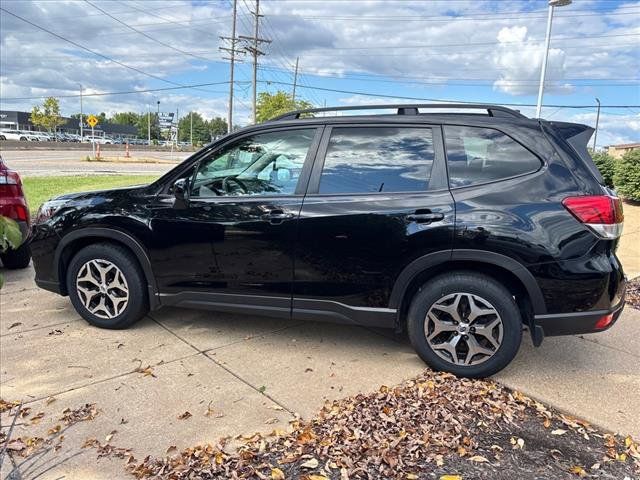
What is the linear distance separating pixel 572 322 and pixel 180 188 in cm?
297

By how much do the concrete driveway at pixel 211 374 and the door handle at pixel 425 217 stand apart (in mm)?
1118

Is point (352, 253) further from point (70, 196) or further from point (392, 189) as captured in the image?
point (70, 196)

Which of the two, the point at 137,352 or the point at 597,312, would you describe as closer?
the point at 597,312

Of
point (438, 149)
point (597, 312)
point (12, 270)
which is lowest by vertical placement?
point (12, 270)

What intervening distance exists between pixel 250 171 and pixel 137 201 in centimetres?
97

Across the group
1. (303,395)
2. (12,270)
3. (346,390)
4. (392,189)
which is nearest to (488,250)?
(392,189)

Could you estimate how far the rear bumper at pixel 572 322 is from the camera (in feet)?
10.8

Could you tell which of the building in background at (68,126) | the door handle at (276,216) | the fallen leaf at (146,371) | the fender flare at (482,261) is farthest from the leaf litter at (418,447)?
the building in background at (68,126)

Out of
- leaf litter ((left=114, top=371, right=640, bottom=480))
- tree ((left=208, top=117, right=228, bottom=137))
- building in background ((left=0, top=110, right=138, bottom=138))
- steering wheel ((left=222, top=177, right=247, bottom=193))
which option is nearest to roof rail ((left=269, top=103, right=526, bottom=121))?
steering wheel ((left=222, top=177, right=247, bottom=193))

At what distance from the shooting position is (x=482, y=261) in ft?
11.1

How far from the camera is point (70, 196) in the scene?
446cm

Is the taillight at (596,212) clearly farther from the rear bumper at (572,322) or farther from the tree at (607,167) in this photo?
the tree at (607,167)

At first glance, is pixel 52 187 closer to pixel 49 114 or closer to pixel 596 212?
pixel 596 212

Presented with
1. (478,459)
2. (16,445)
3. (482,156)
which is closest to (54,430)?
(16,445)
